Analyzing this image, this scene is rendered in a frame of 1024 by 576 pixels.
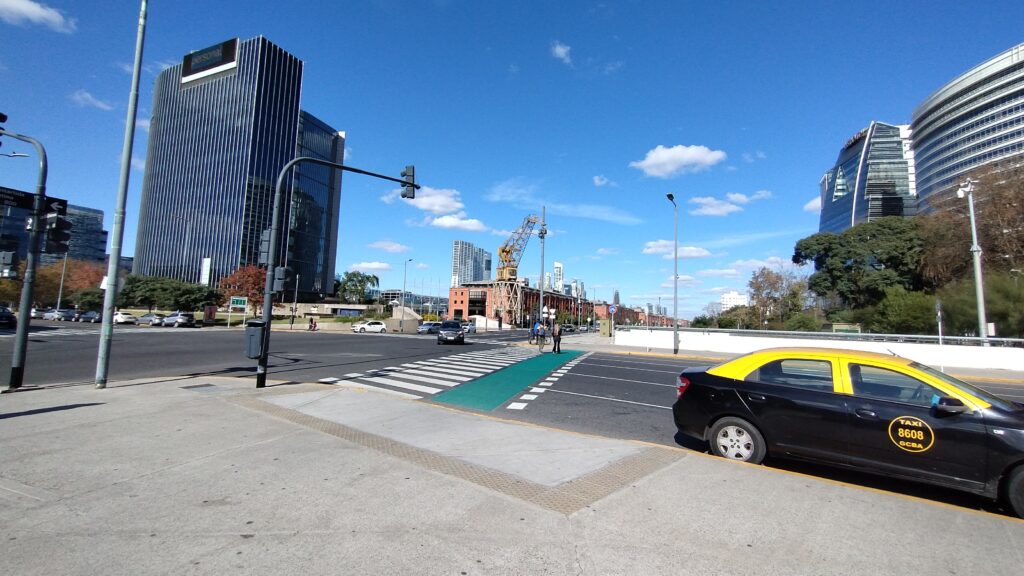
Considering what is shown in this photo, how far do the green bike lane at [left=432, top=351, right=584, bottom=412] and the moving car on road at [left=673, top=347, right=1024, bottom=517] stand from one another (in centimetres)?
477

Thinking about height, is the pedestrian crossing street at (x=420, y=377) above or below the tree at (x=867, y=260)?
below

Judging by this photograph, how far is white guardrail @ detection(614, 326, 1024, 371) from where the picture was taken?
64.6 feet

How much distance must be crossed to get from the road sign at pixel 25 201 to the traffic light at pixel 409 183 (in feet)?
25.0

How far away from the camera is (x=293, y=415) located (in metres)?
7.19

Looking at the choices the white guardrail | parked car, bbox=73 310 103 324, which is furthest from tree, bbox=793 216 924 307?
parked car, bbox=73 310 103 324

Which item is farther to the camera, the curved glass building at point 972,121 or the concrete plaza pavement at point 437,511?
the curved glass building at point 972,121

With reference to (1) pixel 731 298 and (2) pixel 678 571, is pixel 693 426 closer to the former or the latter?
(2) pixel 678 571

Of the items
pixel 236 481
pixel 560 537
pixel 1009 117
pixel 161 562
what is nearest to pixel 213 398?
pixel 236 481

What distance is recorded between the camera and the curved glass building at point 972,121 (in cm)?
8531

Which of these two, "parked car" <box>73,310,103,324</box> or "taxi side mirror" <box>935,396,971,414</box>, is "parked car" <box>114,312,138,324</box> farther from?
"taxi side mirror" <box>935,396,971,414</box>

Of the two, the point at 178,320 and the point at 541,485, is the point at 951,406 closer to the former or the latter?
the point at 541,485

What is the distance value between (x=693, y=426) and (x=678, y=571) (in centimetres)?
326

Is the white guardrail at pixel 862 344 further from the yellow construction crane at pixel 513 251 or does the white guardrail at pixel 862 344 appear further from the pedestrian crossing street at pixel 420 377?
the yellow construction crane at pixel 513 251

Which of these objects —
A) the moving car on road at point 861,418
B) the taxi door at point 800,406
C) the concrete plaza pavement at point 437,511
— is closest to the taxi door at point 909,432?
the moving car on road at point 861,418
